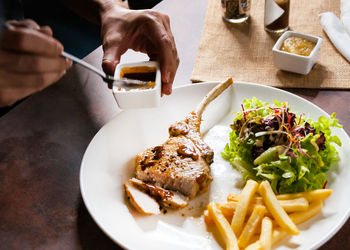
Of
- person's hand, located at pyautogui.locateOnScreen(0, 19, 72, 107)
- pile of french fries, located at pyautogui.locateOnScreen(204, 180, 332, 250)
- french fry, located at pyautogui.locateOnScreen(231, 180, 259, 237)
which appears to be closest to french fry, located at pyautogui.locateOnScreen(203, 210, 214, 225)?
pile of french fries, located at pyautogui.locateOnScreen(204, 180, 332, 250)

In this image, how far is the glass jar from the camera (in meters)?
3.12

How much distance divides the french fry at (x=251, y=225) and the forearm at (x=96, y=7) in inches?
65.9

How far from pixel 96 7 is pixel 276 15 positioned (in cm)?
145

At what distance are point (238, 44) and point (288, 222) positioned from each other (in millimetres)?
1838

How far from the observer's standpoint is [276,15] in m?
2.91

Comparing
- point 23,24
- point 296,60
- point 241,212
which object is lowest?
point 241,212

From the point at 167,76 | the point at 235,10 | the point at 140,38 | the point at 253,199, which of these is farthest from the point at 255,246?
the point at 235,10

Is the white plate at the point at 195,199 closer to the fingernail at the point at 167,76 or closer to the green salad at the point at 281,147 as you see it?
the green salad at the point at 281,147

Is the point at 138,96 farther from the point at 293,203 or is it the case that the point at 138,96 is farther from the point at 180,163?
the point at 293,203

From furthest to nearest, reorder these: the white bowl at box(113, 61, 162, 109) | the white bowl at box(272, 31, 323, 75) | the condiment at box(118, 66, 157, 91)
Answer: the white bowl at box(272, 31, 323, 75), the condiment at box(118, 66, 157, 91), the white bowl at box(113, 61, 162, 109)

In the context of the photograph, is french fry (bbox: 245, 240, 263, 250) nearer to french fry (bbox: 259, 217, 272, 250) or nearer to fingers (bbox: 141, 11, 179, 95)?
french fry (bbox: 259, 217, 272, 250)

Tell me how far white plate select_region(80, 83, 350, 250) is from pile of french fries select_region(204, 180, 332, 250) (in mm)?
58

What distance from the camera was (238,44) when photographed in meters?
3.01

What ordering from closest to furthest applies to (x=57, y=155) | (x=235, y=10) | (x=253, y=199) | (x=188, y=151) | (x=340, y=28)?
(x=253, y=199), (x=188, y=151), (x=57, y=155), (x=340, y=28), (x=235, y=10)
